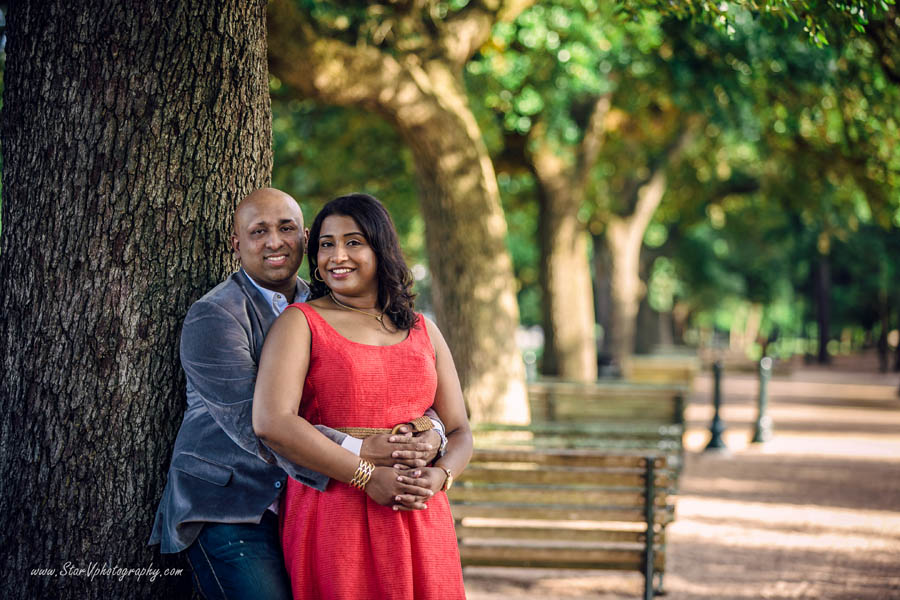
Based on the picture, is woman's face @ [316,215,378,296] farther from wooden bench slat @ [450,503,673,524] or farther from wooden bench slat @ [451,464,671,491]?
wooden bench slat @ [450,503,673,524]

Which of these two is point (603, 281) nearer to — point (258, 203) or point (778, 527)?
point (778, 527)

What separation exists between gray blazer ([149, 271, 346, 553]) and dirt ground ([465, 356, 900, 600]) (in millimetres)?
3422

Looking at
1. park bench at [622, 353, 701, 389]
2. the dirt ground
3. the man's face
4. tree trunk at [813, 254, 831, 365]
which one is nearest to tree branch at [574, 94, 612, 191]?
the dirt ground

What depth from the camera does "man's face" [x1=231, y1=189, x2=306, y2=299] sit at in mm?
3314

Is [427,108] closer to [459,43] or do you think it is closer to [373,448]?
[459,43]

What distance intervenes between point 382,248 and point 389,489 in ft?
2.64

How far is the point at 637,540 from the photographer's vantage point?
5.69 metres

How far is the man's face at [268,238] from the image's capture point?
331 cm

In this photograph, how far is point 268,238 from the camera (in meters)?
3.32

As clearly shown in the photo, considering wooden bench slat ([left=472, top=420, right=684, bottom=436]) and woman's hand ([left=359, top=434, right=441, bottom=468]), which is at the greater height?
woman's hand ([left=359, top=434, right=441, bottom=468])

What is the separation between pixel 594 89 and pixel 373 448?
9683 millimetres

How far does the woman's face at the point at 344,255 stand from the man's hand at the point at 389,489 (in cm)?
63

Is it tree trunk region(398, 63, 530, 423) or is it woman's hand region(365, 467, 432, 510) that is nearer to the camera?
woman's hand region(365, 467, 432, 510)

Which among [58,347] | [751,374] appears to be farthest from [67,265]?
[751,374]
